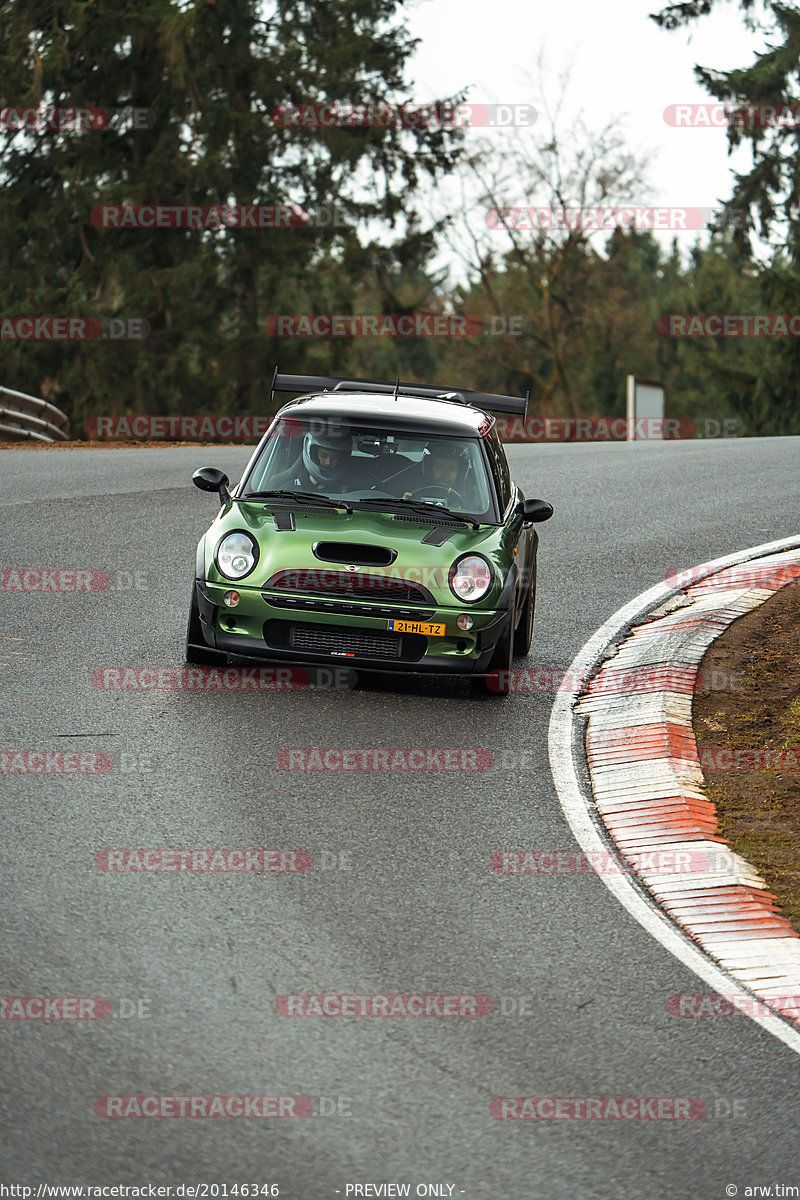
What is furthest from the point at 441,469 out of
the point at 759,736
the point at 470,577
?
the point at 759,736

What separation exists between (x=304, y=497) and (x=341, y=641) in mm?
1132

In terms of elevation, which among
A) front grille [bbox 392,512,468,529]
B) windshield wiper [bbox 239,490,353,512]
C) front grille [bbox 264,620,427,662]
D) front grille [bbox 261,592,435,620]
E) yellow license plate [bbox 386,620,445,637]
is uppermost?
windshield wiper [bbox 239,490,353,512]

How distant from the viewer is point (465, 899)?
5727 millimetres

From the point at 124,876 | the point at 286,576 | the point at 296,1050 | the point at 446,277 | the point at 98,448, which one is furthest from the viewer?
the point at 446,277

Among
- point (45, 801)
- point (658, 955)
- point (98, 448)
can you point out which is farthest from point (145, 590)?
point (98, 448)

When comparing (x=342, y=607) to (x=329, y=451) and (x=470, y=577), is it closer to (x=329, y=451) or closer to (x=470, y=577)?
(x=470, y=577)

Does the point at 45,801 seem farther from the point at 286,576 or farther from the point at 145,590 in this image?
the point at 145,590

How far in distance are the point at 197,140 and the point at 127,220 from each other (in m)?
2.84

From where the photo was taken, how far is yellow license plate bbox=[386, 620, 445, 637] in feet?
27.9

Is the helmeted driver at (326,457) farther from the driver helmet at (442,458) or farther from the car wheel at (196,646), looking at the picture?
the car wheel at (196,646)

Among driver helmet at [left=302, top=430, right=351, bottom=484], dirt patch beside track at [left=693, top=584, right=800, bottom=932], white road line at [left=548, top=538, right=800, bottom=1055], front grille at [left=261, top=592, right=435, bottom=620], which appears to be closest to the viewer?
white road line at [left=548, top=538, right=800, bottom=1055]

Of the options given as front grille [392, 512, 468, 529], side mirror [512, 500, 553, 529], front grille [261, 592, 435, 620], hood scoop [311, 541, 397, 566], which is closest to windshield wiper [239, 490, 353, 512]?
front grille [392, 512, 468, 529]

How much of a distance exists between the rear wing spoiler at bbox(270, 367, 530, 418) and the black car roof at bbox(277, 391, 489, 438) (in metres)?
0.16

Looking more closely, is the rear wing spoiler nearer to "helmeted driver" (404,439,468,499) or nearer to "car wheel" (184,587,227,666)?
"helmeted driver" (404,439,468,499)
